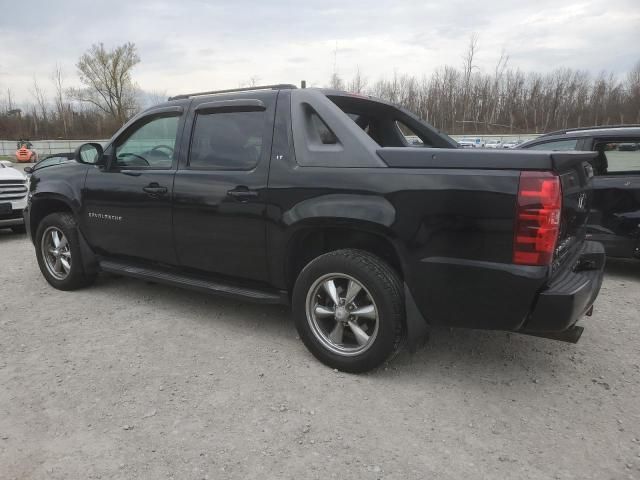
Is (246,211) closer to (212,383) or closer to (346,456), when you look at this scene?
(212,383)

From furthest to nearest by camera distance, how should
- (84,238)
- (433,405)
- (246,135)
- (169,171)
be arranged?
(84,238) < (169,171) < (246,135) < (433,405)

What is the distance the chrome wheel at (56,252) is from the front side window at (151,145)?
1.19 meters

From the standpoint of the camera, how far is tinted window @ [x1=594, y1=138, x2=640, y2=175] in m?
5.08

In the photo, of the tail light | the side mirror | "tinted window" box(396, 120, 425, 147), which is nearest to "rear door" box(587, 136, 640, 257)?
"tinted window" box(396, 120, 425, 147)

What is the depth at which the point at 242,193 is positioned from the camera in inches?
131

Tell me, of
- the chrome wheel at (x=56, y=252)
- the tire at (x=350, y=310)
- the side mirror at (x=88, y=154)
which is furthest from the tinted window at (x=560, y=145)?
the chrome wheel at (x=56, y=252)

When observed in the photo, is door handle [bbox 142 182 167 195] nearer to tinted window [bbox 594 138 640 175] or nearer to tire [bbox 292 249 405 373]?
tire [bbox 292 249 405 373]

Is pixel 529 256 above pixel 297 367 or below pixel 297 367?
above

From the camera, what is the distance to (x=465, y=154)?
2.54 metres

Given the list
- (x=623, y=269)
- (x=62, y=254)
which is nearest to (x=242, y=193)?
(x=62, y=254)

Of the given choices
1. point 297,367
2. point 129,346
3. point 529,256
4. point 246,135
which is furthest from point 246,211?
point 529,256

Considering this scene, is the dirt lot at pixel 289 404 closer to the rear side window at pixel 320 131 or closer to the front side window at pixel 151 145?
the front side window at pixel 151 145

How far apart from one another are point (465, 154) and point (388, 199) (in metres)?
0.50

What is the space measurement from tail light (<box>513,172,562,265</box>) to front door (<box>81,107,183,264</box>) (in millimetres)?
2590
